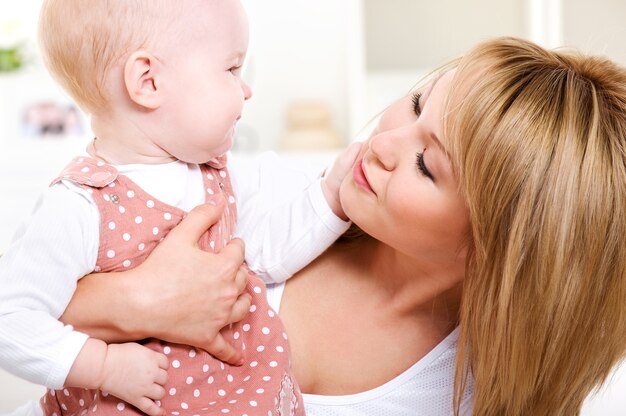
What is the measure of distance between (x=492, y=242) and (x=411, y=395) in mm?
383

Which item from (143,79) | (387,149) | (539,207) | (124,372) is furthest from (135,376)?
(539,207)

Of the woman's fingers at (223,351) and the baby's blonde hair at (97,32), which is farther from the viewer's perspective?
the woman's fingers at (223,351)

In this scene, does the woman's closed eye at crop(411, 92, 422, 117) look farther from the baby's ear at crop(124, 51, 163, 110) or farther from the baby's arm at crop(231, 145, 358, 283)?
the baby's ear at crop(124, 51, 163, 110)

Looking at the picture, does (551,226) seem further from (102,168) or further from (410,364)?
(102,168)

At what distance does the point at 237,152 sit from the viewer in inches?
177

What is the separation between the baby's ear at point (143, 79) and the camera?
1.14m

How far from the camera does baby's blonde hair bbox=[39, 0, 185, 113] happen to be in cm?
112

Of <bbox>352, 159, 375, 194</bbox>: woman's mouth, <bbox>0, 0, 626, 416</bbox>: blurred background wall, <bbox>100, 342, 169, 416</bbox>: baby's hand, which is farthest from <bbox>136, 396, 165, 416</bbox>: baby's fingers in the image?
<bbox>0, 0, 626, 416</bbox>: blurred background wall

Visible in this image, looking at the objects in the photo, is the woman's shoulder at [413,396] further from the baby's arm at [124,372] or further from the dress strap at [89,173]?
the dress strap at [89,173]

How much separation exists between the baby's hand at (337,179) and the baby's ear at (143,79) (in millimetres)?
416

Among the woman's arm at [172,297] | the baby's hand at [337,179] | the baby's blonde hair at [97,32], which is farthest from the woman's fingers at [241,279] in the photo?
the baby's blonde hair at [97,32]

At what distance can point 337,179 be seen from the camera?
149 cm

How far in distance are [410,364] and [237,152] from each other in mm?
3083

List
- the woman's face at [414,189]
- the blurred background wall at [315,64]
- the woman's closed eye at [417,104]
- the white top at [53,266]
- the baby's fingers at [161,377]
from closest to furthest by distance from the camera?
the white top at [53,266] < the baby's fingers at [161,377] < the woman's face at [414,189] < the woman's closed eye at [417,104] < the blurred background wall at [315,64]
